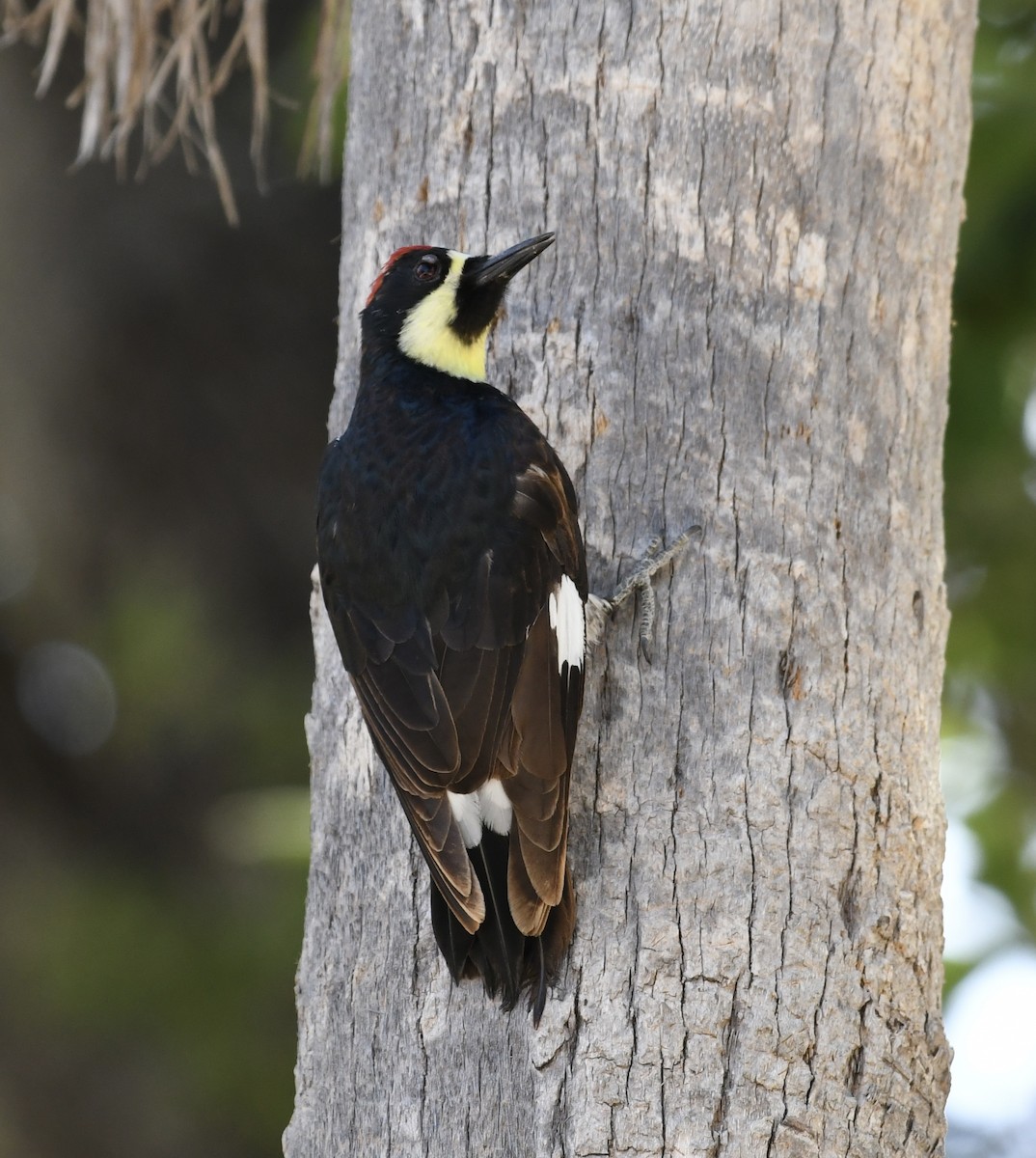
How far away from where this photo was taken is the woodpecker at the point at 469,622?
211cm

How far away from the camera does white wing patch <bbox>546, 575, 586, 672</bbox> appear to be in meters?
2.26

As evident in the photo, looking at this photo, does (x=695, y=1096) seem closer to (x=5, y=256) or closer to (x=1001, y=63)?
(x=1001, y=63)

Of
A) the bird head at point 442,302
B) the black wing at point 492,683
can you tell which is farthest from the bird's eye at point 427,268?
the black wing at point 492,683

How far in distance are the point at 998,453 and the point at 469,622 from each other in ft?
8.39

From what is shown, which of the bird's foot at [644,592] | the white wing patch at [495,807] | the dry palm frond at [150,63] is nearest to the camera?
the white wing patch at [495,807]

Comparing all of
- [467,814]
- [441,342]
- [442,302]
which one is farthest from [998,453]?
[467,814]

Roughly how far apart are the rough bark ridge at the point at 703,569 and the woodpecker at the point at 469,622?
3.2 inches

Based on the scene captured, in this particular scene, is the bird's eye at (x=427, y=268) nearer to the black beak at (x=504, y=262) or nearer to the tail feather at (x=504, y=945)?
the black beak at (x=504, y=262)

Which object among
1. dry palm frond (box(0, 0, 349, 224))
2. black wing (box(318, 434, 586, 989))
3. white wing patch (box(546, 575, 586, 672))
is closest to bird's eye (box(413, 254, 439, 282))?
black wing (box(318, 434, 586, 989))

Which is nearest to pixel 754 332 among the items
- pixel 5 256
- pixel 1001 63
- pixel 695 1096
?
pixel 695 1096

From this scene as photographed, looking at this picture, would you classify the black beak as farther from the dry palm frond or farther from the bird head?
Result: the dry palm frond

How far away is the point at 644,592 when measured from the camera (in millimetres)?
2326

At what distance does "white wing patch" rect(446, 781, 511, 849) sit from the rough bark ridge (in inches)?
4.5

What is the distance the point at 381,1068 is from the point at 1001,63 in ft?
10.4
